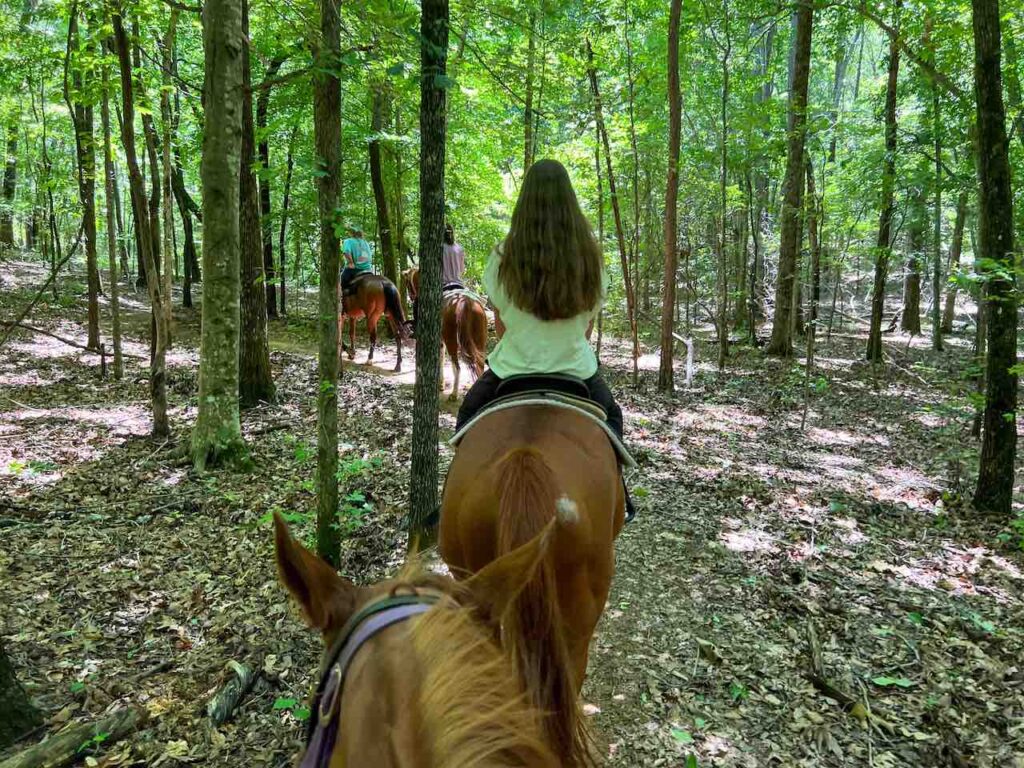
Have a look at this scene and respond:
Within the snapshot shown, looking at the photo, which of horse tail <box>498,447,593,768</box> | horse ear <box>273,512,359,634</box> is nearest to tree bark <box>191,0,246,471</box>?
horse tail <box>498,447,593,768</box>

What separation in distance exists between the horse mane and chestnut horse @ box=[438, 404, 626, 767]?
101 cm

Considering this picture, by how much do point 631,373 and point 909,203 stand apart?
316 inches

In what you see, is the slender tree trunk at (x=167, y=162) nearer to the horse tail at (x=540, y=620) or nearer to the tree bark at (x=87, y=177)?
the tree bark at (x=87, y=177)

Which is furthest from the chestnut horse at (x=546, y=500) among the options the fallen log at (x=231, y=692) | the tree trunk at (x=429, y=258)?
the fallen log at (x=231, y=692)

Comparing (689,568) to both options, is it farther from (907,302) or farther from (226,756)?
(907,302)

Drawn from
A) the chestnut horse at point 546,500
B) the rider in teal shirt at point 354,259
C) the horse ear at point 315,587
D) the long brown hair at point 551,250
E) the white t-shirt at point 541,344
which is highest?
the rider in teal shirt at point 354,259

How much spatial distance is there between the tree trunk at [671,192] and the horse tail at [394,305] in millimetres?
5792

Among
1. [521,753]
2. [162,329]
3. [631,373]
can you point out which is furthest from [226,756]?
[631,373]

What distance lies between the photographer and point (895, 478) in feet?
24.1

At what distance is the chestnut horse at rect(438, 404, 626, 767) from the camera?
2.24m

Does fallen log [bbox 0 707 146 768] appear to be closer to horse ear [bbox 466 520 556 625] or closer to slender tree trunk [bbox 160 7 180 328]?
horse ear [bbox 466 520 556 625]

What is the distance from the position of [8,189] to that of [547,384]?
28.9 meters

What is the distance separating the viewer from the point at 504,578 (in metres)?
1.05

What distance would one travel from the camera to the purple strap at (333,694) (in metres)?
1.03
